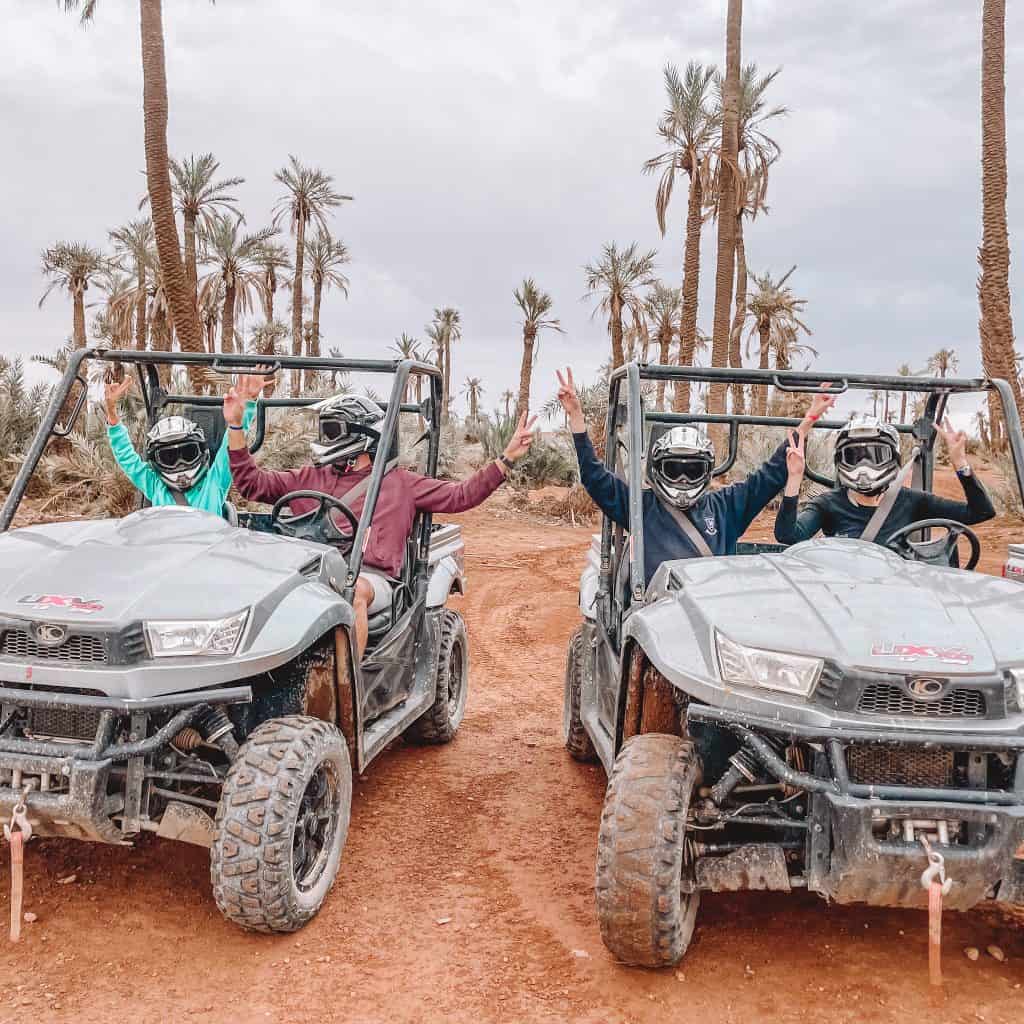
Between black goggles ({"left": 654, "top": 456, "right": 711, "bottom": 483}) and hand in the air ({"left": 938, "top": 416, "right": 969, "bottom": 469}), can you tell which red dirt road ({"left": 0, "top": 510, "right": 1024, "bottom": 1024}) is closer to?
black goggles ({"left": 654, "top": 456, "right": 711, "bottom": 483})

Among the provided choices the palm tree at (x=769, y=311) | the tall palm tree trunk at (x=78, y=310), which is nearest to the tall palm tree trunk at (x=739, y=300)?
the palm tree at (x=769, y=311)

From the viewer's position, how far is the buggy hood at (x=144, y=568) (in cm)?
330

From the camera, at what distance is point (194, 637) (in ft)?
10.8

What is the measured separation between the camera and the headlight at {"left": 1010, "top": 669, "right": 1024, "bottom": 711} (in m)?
2.96

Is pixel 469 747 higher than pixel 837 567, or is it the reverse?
pixel 837 567

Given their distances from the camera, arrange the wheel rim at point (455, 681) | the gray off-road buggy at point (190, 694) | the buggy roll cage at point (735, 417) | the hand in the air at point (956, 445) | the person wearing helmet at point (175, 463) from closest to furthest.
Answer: the gray off-road buggy at point (190, 694)
the buggy roll cage at point (735, 417)
the hand in the air at point (956, 445)
the person wearing helmet at point (175, 463)
the wheel rim at point (455, 681)

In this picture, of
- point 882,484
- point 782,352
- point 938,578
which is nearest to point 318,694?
point 938,578

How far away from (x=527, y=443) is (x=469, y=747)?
7.41 feet

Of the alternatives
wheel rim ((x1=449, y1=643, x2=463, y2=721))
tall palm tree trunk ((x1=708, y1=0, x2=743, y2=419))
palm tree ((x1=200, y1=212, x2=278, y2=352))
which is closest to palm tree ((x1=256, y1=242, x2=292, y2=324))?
palm tree ((x1=200, y1=212, x2=278, y2=352))

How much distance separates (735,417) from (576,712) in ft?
5.94

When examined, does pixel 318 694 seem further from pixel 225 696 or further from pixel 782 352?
pixel 782 352

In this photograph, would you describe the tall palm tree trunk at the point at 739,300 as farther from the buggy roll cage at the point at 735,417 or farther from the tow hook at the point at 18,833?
the tow hook at the point at 18,833

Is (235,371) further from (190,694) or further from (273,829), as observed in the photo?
(273,829)

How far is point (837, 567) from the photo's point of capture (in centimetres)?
366
